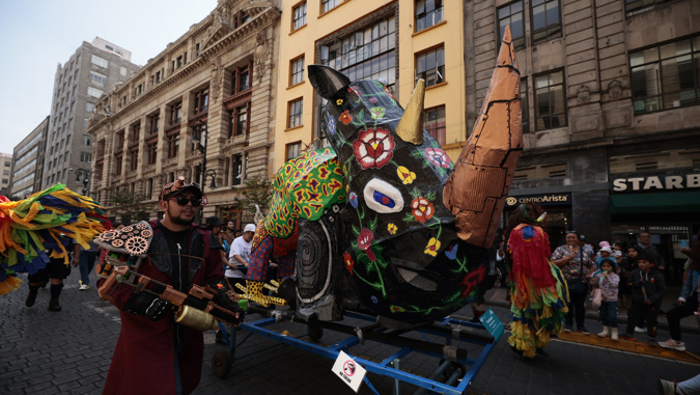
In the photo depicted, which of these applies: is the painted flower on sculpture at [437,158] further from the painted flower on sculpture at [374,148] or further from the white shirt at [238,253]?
the white shirt at [238,253]

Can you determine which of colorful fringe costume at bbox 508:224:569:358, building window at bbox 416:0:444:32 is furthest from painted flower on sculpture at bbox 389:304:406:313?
building window at bbox 416:0:444:32

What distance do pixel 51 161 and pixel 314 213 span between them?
238ft

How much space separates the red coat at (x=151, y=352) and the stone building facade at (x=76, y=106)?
2262 inches

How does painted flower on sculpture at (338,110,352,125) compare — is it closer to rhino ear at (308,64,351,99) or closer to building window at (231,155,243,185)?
rhino ear at (308,64,351,99)

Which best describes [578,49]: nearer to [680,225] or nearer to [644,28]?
[644,28]

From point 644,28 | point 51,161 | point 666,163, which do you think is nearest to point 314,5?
point 644,28

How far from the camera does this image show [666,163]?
32.0 feet

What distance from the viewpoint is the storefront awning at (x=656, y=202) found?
9211 millimetres

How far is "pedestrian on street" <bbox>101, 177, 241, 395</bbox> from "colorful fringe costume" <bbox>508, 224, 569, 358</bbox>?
365cm

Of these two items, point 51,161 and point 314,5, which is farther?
point 51,161

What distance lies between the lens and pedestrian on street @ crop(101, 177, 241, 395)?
213 centimetres

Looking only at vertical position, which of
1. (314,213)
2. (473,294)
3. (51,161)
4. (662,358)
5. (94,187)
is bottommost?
(662,358)

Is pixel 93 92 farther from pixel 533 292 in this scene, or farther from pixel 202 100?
pixel 533 292

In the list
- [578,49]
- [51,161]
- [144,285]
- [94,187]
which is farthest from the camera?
[51,161]
